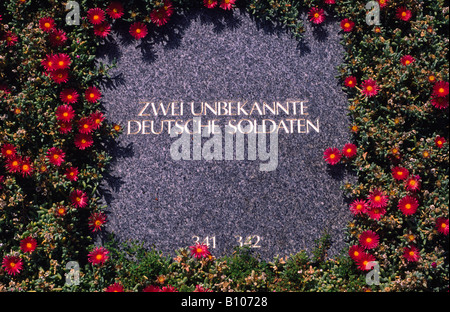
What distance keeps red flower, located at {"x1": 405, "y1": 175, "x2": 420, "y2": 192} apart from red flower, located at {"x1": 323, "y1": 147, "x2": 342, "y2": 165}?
0.55 m

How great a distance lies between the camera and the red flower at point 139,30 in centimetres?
343

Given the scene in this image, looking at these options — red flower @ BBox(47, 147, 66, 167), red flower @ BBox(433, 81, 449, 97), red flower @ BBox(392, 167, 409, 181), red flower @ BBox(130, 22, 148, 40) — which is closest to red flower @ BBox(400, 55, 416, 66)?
red flower @ BBox(433, 81, 449, 97)

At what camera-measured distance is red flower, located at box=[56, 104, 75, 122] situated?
3246 millimetres

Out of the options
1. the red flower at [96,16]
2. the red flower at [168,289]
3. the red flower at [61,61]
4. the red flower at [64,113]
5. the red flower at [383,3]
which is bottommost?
the red flower at [168,289]

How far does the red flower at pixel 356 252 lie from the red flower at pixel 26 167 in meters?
2.66

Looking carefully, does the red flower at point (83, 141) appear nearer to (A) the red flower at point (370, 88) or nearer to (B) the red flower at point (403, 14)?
(A) the red flower at point (370, 88)

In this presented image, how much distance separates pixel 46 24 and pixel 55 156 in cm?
111

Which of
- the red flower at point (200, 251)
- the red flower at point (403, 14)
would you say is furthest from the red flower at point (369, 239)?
the red flower at point (403, 14)

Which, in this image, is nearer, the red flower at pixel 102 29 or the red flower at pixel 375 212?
the red flower at pixel 375 212

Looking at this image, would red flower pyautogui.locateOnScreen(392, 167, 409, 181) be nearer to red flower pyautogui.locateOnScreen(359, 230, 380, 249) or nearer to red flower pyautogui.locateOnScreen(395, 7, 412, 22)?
red flower pyautogui.locateOnScreen(359, 230, 380, 249)

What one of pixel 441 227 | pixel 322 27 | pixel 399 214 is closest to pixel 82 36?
pixel 322 27

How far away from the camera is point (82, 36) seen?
3447 mm

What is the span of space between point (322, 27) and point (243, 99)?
3.08 ft

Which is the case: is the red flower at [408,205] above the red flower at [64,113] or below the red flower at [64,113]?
below
